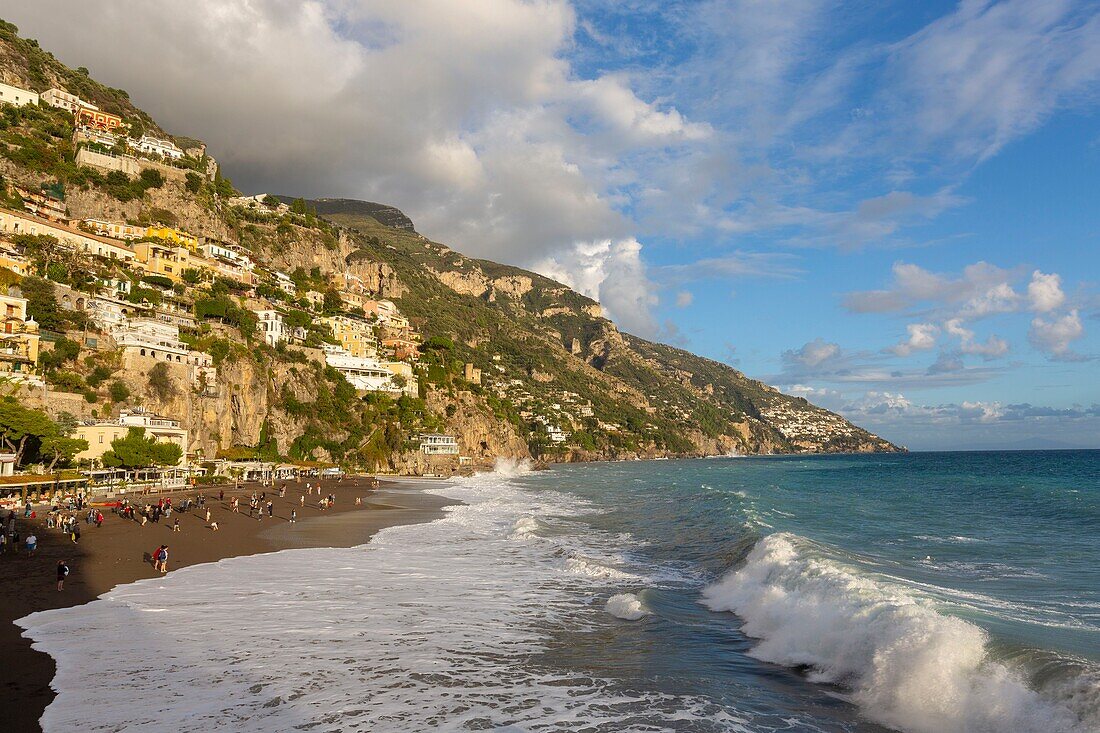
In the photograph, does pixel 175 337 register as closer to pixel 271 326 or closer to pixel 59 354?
pixel 59 354

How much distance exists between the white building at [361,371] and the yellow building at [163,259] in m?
22.1

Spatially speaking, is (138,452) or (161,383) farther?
(161,383)

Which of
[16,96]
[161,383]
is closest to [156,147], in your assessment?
[16,96]

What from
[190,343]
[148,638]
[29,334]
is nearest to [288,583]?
[148,638]

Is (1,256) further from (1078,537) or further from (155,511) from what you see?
(1078,537)

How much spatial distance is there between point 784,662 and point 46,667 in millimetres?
15239

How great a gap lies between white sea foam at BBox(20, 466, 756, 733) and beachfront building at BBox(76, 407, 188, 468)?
29721 millimetres

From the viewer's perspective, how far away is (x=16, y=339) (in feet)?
154

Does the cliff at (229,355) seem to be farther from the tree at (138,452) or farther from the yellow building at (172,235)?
the yellow building at (172,235)

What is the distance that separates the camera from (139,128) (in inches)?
4313

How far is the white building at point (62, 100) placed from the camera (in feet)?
324

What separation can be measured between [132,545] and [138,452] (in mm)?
23484

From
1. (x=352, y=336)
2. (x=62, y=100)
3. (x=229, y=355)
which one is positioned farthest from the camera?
(x=352, y=336)

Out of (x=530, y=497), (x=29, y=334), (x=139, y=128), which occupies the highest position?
(x=139, y=128)
